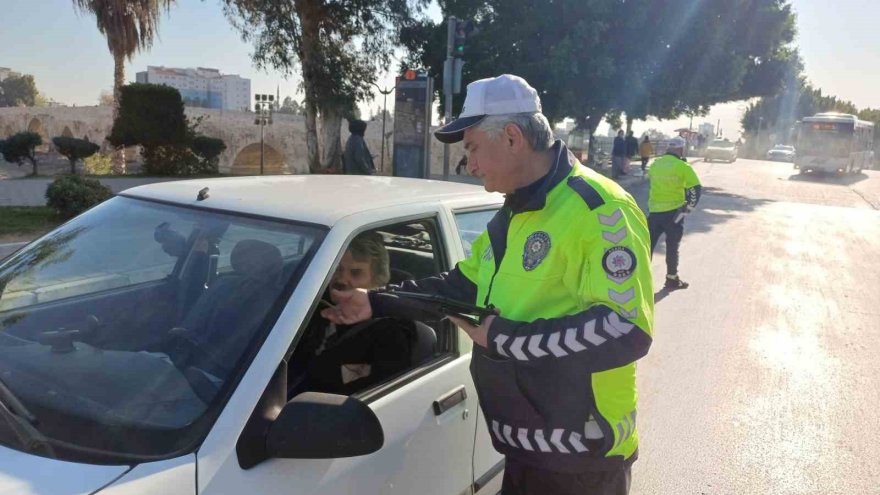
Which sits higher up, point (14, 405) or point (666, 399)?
point (14, 405)

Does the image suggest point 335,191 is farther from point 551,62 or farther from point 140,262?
point 551,62

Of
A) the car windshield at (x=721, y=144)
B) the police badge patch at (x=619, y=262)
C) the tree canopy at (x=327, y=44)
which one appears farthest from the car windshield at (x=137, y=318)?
the car windshield at (x=721, y=144)

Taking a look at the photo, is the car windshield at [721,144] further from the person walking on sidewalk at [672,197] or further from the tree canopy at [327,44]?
the person walking on sidewalk at [672,197]

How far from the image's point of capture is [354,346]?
7.65 feet

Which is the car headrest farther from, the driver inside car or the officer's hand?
the officer's hand

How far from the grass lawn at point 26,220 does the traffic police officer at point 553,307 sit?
8.27 metres

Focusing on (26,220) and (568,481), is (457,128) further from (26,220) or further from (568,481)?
(26,220)

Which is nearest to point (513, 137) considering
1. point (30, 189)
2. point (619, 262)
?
point (619, 262)

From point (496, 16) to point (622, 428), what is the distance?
69.5 ft

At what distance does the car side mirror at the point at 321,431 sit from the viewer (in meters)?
1.52

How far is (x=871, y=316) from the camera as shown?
6777 millimetres

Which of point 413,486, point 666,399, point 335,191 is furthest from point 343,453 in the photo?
point 666,399

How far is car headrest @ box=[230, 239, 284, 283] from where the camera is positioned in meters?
1.95

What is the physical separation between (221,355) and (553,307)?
91 cm
